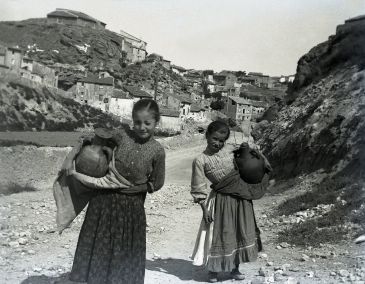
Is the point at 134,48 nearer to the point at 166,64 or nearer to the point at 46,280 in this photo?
the point at 166,64

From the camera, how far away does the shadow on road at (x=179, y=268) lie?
5.61 meters

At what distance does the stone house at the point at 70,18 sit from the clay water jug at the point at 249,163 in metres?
107

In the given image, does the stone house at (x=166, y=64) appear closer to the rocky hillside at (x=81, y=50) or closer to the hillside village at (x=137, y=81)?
the hillside village at (x=137, y=81)

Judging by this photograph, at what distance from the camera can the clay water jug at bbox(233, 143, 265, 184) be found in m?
5.23

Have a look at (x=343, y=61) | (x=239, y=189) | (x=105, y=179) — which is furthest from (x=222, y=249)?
(x=343, y=61)

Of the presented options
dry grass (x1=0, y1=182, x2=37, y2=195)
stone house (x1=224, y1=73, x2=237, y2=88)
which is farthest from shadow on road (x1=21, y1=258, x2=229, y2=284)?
stone house (x1=224, y1=73, x2=237, y2=88)

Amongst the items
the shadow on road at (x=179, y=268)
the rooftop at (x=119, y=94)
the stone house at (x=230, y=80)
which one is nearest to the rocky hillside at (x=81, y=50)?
the stone house at (x=230, y=80)

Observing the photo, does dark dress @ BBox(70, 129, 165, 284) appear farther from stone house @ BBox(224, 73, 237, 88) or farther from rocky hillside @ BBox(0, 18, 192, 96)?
stone house @ BBox(224, 73, 237, 88)

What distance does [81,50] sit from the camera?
295 ft

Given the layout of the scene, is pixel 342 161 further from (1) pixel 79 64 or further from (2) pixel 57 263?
(1) pixel 79 64

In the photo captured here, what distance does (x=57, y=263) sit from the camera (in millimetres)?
6055

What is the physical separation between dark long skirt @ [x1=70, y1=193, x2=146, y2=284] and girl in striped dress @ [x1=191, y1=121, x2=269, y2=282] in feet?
3.91

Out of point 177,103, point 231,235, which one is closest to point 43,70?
point 177,103

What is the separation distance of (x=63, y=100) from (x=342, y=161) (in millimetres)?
46062
